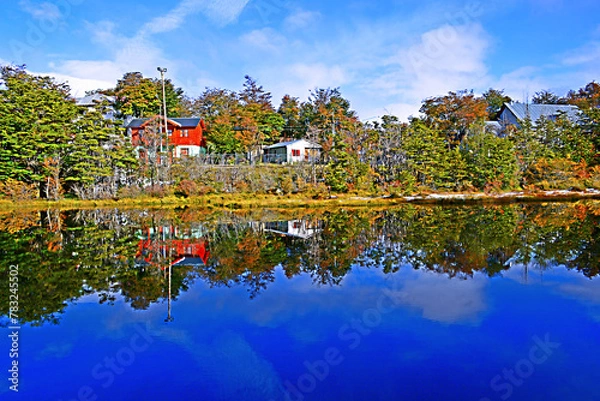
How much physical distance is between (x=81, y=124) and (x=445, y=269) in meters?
19.7

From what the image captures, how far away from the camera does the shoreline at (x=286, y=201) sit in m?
18.2

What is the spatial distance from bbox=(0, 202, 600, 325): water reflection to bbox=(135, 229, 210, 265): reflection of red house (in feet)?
0.08

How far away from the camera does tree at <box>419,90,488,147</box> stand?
2791cm

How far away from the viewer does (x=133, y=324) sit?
5.39m

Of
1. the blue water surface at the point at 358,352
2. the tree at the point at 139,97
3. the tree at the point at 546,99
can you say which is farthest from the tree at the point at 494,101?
the blue water surface at the point at 358,352

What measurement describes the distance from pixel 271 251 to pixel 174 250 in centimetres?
222

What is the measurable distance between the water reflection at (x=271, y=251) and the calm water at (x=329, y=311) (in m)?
0.05

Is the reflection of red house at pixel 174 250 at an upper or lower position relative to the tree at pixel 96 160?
lower

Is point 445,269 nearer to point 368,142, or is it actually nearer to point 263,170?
point 263,170

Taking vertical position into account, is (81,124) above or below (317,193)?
above

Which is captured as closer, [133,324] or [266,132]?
[133,324]

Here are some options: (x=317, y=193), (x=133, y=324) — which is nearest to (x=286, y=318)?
(x=133, y=324)

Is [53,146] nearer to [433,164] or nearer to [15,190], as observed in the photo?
[15,190]

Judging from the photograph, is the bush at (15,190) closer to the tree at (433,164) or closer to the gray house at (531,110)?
the tree at (433,164)
